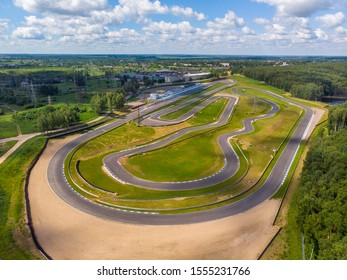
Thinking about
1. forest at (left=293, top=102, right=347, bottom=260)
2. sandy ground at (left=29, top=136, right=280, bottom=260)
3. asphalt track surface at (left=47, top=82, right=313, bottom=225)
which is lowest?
sandy ground at (left=29, top=136, right=280, bottom=260)

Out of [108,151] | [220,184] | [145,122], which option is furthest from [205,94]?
[220,184]

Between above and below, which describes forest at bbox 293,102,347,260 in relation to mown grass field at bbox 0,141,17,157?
above

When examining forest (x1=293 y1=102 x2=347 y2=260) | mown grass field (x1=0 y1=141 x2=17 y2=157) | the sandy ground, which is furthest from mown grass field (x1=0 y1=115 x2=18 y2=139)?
forest (x1=293 y1=102 x2=347 y2=260)

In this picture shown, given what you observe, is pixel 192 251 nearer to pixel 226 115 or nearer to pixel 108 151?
pixel 108 151

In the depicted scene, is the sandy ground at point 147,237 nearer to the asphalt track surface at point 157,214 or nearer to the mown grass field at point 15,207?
the asphalt track surface at point 157,214

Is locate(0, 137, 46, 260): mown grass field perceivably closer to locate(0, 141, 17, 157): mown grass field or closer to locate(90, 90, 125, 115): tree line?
locate(0, 141, 17, 157): mown grass field

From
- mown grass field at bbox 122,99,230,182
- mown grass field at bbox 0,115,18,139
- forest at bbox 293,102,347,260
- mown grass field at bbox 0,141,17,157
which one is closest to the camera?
forest at bbox 293,102,347,260

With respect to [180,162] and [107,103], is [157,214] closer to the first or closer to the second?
[180,162]

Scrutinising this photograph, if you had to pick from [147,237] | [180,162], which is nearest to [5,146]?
[180,162]
